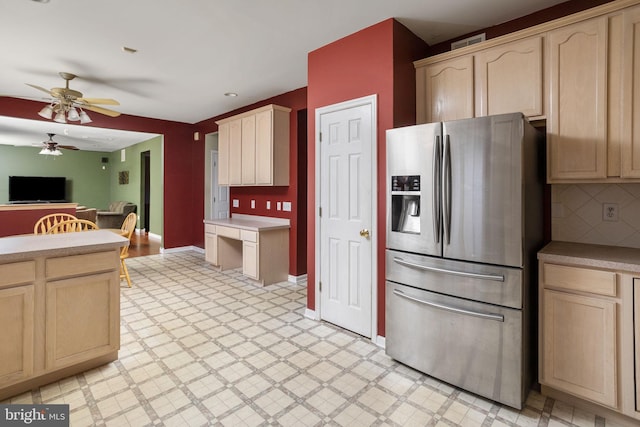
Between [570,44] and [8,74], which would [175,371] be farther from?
[8,74]

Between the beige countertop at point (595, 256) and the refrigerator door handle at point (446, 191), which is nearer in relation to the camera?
the beige countertop at point (595, 256)

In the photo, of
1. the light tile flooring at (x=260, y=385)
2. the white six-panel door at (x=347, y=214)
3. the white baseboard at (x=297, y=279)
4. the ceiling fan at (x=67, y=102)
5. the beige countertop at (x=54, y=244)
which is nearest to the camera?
the light tile flooring at (x=260, y=385)

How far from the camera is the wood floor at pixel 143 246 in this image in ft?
21.9

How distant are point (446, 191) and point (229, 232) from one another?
358 cm

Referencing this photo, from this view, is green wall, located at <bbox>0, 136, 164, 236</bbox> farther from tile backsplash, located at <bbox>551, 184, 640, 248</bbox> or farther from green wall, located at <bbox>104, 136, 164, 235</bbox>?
tile backsplash, located at <bbox>551, 184, 640, 248</bbox>

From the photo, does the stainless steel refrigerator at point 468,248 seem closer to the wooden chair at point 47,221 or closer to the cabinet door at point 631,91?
the cabinet door at point 631,91

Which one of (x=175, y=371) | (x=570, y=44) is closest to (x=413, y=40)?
(x=570, y=44)

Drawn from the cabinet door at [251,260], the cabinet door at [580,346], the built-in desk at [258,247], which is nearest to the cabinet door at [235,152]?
the built-in desk at [258,247]

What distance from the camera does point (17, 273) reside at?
1964 millimetres

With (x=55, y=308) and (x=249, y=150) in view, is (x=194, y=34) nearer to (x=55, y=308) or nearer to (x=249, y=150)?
(x=249, y=150)

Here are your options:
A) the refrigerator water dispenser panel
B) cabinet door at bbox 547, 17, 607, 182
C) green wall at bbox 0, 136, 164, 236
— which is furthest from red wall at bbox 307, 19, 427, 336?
green wall at bbox 0, 136, 164, 236

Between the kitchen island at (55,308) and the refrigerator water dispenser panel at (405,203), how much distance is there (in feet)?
6.73

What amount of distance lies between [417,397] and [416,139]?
1.69 metres

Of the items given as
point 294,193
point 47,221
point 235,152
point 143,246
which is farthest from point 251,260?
point 143,246
